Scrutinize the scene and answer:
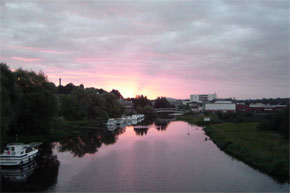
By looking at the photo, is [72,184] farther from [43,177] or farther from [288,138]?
[288,138]

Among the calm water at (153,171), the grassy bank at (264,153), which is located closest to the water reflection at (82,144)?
the calm water at (153,171)

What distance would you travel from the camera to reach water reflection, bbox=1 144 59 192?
48.9 feet

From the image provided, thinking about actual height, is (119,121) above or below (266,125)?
below

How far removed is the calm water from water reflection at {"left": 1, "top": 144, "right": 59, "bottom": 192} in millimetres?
210

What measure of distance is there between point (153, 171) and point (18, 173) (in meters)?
8.80

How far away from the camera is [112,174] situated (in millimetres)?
17484

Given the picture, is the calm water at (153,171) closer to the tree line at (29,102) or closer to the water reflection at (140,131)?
the tree line at (29,102)

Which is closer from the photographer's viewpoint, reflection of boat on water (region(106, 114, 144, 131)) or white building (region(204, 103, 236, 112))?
reflection of boat on water (region(106, 114, 144, 131))

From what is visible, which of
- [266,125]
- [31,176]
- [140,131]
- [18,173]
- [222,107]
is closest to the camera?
[31,176]

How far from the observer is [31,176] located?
17.1 m

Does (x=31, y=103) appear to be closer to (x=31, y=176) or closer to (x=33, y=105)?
(x=33, y=105)

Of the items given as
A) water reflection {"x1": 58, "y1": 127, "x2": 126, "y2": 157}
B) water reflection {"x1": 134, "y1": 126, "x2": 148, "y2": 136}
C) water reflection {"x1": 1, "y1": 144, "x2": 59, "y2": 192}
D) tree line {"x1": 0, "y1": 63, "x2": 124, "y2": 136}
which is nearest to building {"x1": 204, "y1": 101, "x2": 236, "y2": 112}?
water reflection {"x1": 134, "y1": 126, "x2": 148, "y2": 136}

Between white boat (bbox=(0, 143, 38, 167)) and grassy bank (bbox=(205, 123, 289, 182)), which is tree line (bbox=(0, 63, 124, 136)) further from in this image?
grassy bank (bbox=(205, 123, 289, 182))

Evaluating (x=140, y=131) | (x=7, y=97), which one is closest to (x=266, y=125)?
(x=140, y=131)
